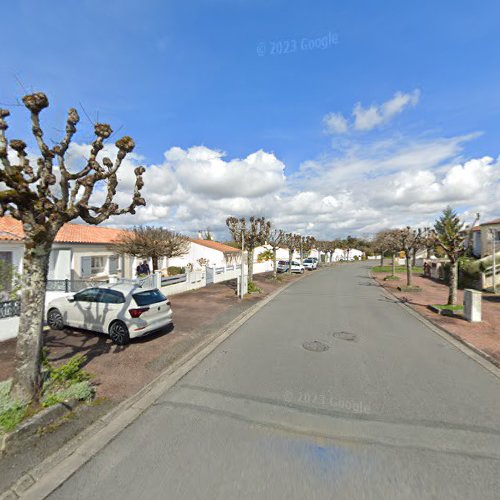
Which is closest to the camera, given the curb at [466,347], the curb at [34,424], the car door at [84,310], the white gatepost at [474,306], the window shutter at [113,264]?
the curb at [34,424]

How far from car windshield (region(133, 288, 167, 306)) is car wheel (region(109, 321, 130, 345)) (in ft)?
2.17

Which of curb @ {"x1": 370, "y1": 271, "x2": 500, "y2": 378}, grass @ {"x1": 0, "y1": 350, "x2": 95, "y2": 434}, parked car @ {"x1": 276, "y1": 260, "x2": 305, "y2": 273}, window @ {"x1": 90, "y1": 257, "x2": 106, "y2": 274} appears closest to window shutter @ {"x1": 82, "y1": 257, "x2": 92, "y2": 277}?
window @ {"x1": 90, "y1": 257, "x2": 106, "y2": 274}

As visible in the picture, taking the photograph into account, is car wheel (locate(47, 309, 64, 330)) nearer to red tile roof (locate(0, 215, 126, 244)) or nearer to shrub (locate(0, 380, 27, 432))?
shrub (locate(0, 380, 27, 432))

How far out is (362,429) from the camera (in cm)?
391

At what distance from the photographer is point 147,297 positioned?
780 centimetres

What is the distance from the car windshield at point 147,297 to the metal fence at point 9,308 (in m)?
3.37

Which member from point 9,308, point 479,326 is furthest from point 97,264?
point 479,326

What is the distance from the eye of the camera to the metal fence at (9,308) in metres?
7.62

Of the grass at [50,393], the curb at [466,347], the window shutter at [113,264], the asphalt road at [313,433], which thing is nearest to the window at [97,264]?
the window shutter at [113,264]

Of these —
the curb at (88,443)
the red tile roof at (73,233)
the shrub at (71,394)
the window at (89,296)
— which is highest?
the red tile roof at (73,233)

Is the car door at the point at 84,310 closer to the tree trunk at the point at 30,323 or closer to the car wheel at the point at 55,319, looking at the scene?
the car wheel at the point at 55,319

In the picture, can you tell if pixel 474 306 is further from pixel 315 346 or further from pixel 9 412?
pixel 9 412

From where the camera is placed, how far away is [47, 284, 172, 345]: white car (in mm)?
7273

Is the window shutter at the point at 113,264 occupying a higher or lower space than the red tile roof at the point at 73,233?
lower
